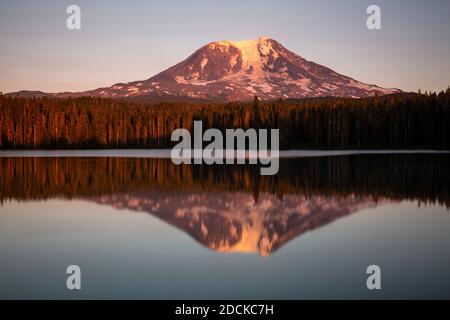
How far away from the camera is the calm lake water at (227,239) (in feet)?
45.9

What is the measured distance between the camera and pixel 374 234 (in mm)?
21078

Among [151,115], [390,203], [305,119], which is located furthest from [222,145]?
[390,203]

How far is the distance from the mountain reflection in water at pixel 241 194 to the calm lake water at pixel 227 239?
0.11 meters

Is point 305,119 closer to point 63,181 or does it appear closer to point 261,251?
point 63,181

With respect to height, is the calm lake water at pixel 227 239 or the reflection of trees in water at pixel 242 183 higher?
the calm lake water at pixel 227 239

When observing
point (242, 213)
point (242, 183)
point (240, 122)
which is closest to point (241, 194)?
point (242, 183)

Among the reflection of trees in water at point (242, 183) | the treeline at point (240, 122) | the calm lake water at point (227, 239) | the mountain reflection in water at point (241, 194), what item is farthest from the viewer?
the treeline at point (240, 122)

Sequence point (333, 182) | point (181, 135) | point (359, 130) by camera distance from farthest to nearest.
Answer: point (181, 135)
point (359, 130)
point (333, 182)

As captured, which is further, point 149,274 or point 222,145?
point 222,145

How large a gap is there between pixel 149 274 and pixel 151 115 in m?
133

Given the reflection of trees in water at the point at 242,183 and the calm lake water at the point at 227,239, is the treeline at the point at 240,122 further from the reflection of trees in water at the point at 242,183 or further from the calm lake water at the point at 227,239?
the calm lake water at the point at 227,239

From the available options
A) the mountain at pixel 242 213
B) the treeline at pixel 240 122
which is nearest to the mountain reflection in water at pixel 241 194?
the mountain at pixel 242 213

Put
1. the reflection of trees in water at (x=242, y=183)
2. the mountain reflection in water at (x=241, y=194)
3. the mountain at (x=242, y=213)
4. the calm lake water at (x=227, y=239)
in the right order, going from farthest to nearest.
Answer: the reflection of trees in water at (x=242, y=183)
the mountain reflection in water at (x=241, y=194)
the mountain at (x=242, y=213)
the calm lake water at (x=227, y=239)

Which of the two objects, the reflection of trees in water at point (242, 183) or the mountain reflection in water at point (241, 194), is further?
the reflection of trees in water at point (242, 183)
